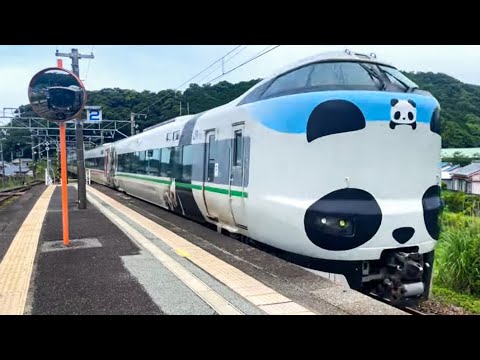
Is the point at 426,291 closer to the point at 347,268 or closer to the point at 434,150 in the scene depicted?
the point at 347,268

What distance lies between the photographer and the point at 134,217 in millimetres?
10383

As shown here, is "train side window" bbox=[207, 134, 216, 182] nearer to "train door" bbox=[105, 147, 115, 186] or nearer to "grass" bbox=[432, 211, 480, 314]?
"grass" bbox=[432, 211, 480, 314]

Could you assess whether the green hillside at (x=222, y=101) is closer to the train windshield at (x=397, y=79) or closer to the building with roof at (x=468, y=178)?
the train windshield at (x=397, y=79)

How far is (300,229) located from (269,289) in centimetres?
91

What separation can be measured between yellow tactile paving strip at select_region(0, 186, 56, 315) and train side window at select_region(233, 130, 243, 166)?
10.7ft

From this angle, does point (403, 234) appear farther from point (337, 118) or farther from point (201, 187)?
point (201, 187)

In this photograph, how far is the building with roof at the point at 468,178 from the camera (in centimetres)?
3139

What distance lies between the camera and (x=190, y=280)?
16.4ft

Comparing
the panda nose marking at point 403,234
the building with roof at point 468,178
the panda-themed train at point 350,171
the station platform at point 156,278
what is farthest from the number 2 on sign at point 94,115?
the building with roof at point 468,178

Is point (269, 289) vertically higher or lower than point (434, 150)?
lower

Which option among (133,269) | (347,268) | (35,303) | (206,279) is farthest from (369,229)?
(35,303)

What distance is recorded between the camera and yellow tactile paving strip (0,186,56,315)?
419cm

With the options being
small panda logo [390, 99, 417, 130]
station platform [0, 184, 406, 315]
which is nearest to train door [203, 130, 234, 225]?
station platform [0, 184, 406, 315]

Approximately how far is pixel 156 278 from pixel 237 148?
255 cm
